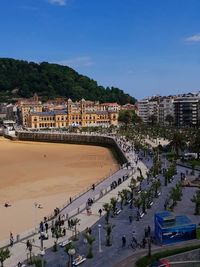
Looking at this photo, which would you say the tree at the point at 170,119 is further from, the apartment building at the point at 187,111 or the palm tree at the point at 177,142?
the palm tree at the point at 177,142

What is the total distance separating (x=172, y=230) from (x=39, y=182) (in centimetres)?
2729

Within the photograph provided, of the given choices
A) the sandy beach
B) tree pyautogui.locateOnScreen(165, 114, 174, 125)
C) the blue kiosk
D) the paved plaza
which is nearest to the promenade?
the paved plaza

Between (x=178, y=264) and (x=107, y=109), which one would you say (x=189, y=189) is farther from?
(x=107, y=109)

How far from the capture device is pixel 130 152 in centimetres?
6806

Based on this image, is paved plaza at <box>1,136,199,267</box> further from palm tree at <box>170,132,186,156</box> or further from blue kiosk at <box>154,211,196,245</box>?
palm tree at <box>170,132,186,156</box>

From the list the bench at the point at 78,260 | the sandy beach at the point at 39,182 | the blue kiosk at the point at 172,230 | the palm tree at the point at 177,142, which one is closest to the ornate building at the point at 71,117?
the sandy beach at the point at 39,182

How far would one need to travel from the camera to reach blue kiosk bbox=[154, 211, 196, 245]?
23.5m

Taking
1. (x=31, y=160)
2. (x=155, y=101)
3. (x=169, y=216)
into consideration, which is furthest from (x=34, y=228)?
(x=155, y=101)

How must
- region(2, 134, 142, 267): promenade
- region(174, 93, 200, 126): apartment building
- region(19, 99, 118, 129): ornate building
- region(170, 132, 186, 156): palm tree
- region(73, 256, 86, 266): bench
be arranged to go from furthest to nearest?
region(19, 99, 118, 129): ornate building
region(174, 93, 200, 126): apartment building
region(170, 132, 186, 156): palm tree
region(2, 134, 142, 267): promenade
region(73, 256, 86, 266): bench

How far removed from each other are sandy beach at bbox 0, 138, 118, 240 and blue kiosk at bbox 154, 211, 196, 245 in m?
10.3

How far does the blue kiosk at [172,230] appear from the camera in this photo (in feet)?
77.0

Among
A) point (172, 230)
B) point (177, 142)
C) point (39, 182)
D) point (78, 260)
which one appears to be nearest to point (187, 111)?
point (177, 142)

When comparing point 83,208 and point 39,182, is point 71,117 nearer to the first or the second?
point 39,182

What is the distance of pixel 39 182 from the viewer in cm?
4891
